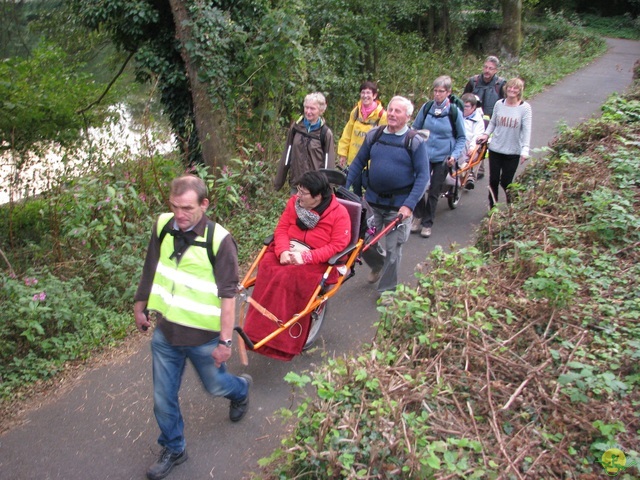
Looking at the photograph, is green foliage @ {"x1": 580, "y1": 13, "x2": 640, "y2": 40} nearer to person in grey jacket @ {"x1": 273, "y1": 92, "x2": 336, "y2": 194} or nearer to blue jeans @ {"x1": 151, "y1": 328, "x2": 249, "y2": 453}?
person in grey jacket @ {"x1": 273, "y1": 92, "x2": 336, "y2": 194}

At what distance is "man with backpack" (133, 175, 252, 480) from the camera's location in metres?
3.36

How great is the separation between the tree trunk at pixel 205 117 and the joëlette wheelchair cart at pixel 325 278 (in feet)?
11.1

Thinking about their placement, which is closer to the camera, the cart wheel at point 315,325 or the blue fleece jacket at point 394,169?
the cart wheel at point 315,325

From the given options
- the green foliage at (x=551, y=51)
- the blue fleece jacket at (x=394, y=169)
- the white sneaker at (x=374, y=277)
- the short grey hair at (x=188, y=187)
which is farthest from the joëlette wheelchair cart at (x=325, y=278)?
the green foliage at (x=551, y=51)

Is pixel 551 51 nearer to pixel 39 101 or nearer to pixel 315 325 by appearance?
pixel 39 101

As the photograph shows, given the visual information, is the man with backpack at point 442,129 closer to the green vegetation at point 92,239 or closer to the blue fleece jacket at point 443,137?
the blue fleece jacket at point 443,137

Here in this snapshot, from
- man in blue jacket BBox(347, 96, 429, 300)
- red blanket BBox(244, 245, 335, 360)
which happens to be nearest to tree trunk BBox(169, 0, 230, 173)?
man in blue jacket BBox(347, 96, 429, 300)

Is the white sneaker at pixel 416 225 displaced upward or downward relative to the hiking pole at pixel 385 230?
downward

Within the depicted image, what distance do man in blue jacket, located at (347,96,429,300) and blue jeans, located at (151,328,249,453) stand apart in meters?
2.48

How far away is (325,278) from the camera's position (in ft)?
15.1

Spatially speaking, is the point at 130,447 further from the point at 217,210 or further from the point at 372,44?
the point at 372,44

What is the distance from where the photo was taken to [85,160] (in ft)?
25.5

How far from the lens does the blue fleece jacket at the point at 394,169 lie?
5355 mm

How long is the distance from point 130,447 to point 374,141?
3.42 meters
